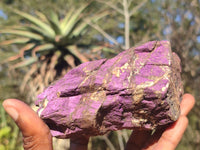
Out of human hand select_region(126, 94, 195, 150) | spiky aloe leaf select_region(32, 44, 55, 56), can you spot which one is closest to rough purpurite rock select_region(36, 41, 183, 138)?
human hand select_region(126, 94, 195, 150)

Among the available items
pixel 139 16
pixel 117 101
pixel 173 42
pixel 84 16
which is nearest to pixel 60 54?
pixel 84 16

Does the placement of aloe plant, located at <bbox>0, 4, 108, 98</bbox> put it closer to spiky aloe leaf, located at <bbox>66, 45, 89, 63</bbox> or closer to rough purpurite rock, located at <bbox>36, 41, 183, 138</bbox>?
spiky aloe leaf, located at <bbox>66, 45, 89, 63</bbox>

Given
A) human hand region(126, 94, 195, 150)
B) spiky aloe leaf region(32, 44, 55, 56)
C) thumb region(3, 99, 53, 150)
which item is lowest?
human hand region(126, 94, 195, 150)

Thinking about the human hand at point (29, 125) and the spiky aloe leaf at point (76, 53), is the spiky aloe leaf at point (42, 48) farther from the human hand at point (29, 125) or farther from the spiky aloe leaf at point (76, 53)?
the human hand at point (29, 125)

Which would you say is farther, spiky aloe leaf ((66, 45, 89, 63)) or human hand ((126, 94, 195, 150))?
spiky aloe leaf ((66, 45, 89, 63))

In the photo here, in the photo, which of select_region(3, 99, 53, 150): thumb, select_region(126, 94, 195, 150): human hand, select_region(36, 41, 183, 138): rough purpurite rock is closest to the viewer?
select_region(3, 99, 53, 150): thumb

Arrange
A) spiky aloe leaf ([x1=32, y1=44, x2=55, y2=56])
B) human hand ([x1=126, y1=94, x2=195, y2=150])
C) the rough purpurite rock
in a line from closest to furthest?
1. the rough purpurite rock
2. human hand ([x1=126, y1=94, x2=195, y2=150])
3. spiky aloe leaf ([x1=32, y1=44, x2=55, y2=56])

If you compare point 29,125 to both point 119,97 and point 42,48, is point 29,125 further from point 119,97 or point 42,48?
point 42,48
